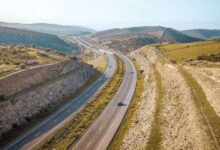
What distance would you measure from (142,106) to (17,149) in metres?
31.1

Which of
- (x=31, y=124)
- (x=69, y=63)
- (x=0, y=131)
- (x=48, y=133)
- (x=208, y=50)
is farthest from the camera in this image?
(x=208, y=50)

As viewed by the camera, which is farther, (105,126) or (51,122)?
(51,122)

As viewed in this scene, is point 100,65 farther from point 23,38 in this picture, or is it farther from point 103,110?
point 23,38

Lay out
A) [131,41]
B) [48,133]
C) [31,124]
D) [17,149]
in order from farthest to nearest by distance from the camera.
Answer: [131,41] < [31,124] < [48,133] < [17,149]

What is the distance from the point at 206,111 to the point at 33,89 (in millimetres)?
43412

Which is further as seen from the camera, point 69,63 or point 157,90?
point 69,63

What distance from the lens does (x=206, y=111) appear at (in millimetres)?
28891

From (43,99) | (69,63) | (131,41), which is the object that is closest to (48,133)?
(43,99)

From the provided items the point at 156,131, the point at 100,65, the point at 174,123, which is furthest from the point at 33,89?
the point at 100,65

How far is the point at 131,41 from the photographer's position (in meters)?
185

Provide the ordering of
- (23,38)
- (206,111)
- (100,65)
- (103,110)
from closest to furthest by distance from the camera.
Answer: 1. (206,111)
2. (103,110)
3. (100,65)
4. (23,38)

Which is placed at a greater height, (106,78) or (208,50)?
(208,50)

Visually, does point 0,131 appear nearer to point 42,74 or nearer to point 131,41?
point 42,74

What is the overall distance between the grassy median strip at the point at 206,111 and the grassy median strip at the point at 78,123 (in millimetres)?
24190
